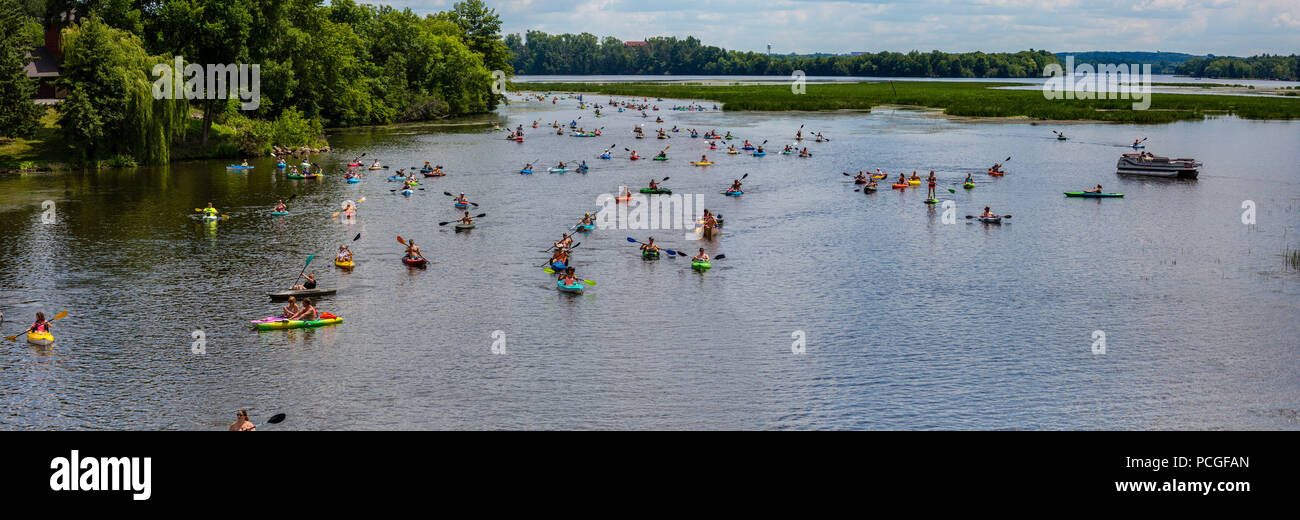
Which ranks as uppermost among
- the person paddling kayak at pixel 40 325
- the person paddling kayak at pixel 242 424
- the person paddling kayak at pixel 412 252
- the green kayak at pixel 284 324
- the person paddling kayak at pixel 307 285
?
the person paddling kayak at pixel 412 252

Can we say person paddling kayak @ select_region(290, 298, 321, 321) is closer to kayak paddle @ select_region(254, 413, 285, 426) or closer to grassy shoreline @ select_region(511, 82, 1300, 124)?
kayak paddle @ select_region(254, 413, 285, 426)

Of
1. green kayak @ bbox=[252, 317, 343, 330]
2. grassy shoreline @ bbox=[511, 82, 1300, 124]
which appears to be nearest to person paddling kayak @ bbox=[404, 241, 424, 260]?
green kayak @ bbox=[252, 317, 343, 330]

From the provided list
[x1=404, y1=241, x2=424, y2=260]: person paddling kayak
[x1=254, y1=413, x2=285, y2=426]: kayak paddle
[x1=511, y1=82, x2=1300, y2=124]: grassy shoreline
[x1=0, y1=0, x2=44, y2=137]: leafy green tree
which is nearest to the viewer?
[x1=254, y1=413, x2=285, y2=426]: kayak paddle

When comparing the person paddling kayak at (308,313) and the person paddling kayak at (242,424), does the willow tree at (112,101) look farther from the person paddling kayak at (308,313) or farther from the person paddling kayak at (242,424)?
the person paddling kayak at (242,424)

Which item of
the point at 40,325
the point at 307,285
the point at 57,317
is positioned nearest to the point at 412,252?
the point at 307,285

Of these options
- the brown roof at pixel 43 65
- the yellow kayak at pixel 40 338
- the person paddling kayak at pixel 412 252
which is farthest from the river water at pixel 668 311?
the brown roof at pixel 43 65

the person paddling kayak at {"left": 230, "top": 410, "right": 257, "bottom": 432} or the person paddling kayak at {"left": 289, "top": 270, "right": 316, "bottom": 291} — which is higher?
the person paddling kayak at {"left": 289, "top": 270, "right": 316, "bottom": 291}

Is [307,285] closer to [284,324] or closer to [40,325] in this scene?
[284,324]

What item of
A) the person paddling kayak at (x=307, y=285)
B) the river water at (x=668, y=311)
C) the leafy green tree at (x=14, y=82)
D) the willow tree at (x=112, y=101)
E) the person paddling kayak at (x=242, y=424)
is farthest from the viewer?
the willow tree at (x=112, y=101)
